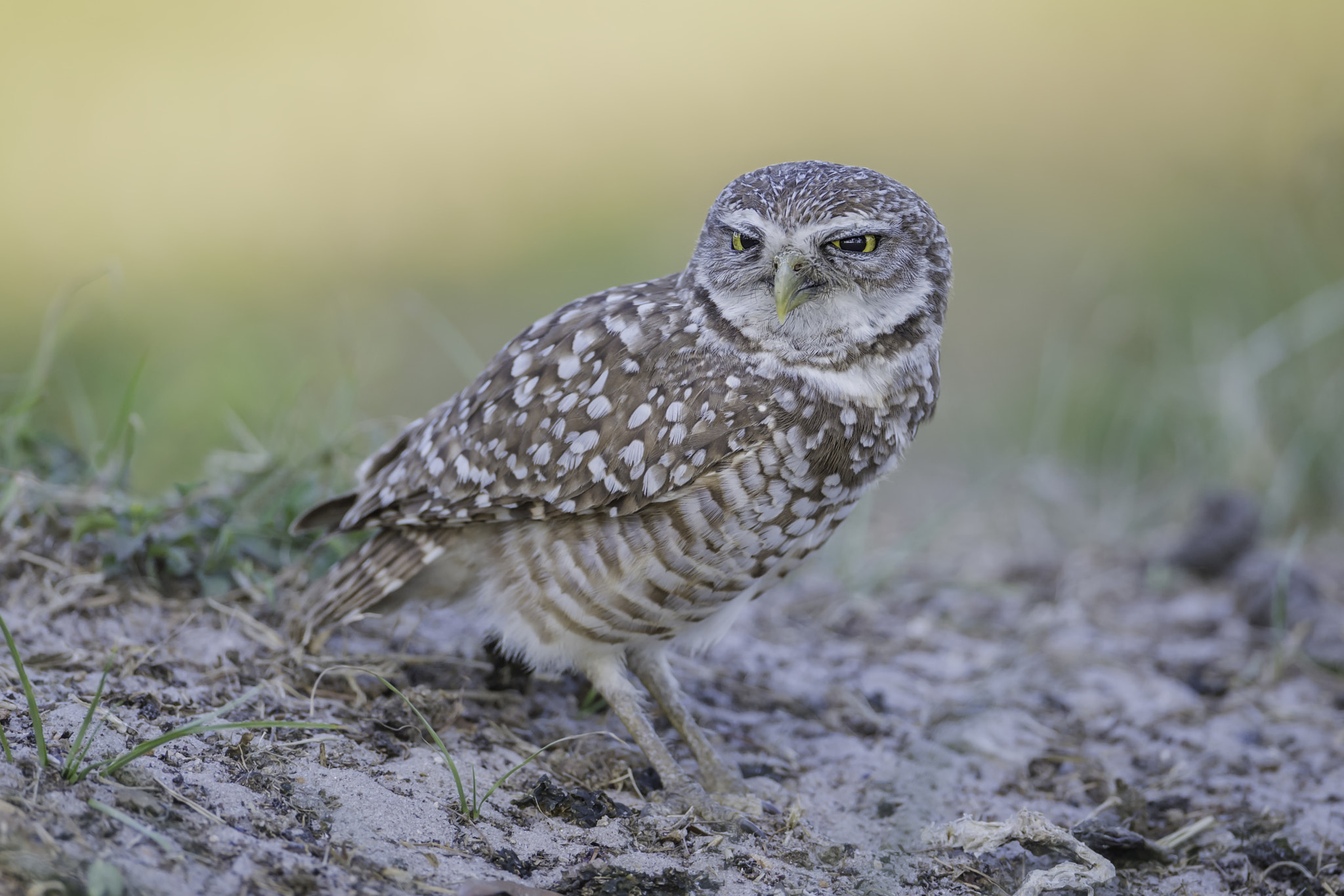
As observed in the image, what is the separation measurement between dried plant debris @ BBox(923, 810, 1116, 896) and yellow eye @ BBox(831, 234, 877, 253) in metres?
1.51

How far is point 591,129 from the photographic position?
40.4 feet

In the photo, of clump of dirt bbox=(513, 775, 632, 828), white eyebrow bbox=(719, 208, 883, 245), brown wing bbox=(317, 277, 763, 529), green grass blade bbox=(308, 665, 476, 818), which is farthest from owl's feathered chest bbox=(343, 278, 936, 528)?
clump of dirt bbox=(513, 775, 632, 828)

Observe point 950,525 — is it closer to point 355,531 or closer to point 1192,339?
point 1192,339

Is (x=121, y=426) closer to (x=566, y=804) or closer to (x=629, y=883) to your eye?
(x=566, y=804)

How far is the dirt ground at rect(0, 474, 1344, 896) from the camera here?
2.36 metres

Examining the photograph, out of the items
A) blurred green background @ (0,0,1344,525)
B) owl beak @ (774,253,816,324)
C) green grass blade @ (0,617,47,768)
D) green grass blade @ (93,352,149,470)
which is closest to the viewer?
green grass blade @ (0,617,47,768)

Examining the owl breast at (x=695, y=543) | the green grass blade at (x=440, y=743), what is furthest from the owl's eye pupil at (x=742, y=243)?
the green grass blade at (x=440, y=743)

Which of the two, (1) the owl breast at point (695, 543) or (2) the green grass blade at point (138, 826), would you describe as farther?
(1) the owl breast at point (695, 543)

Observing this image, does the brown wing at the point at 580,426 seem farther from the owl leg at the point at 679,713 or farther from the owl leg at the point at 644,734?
the owl leg at the point at 679,713

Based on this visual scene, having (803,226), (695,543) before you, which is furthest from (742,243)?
(695,543)

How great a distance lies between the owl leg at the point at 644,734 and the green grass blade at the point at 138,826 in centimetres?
132

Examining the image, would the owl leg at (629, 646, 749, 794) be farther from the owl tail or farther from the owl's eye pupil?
the owl's eye pupil

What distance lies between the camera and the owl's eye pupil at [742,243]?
3.02 meters

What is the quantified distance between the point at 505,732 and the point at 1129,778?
192cm
